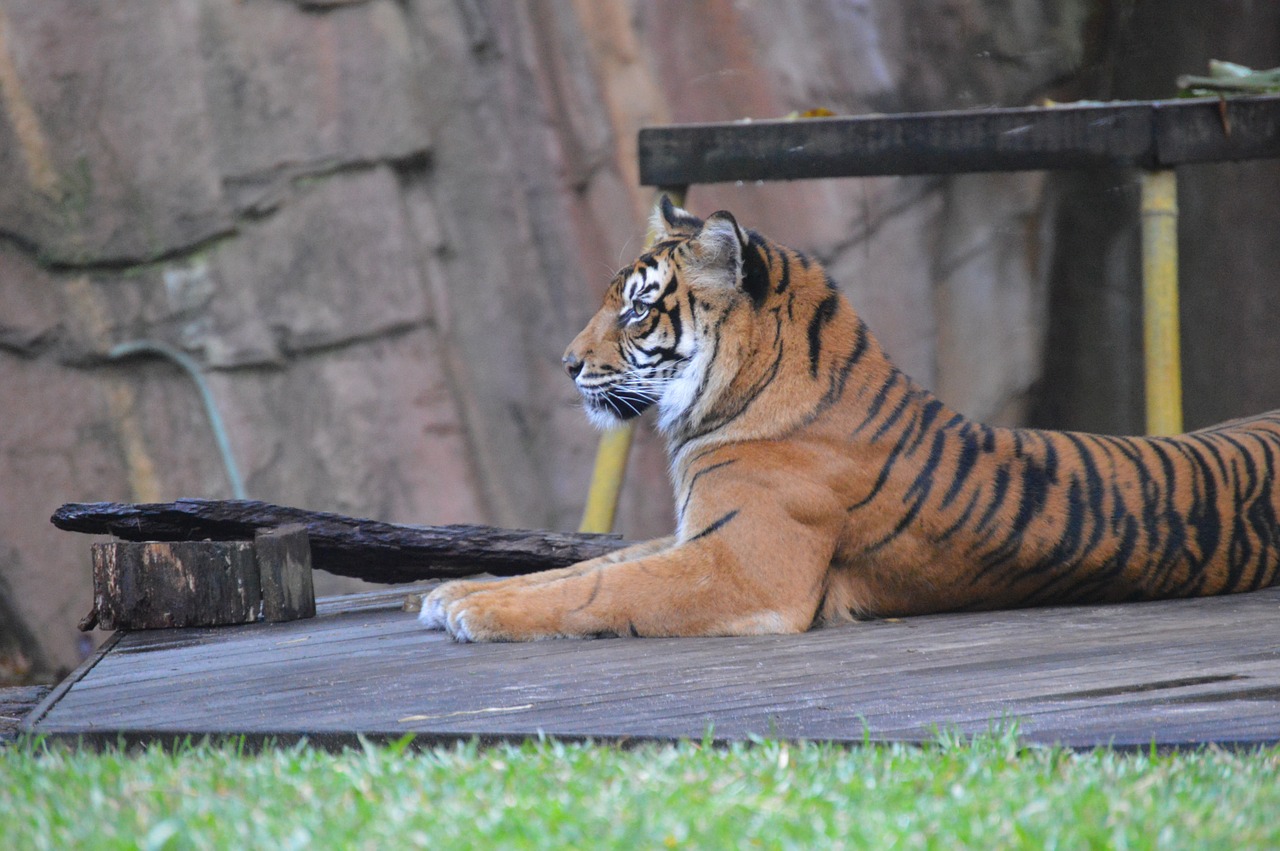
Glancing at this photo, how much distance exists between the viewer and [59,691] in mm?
2680

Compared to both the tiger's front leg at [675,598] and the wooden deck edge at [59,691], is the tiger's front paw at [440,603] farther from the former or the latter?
the wooden deck edge at [59,691]

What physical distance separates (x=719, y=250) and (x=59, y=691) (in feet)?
5.98

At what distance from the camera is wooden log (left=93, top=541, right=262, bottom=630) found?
3.48m

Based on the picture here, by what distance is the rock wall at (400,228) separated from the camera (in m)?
6.39

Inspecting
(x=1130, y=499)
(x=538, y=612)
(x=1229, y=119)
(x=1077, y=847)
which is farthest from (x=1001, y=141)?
(x=1077, y=847)

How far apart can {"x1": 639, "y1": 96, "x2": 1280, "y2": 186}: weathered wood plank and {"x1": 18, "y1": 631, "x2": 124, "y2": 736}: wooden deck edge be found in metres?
2.47

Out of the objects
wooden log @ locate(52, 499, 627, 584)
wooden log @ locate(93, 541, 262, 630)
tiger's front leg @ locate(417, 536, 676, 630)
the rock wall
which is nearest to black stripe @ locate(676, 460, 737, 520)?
tiger's front leg @ locate(417, 536, 676, 630)

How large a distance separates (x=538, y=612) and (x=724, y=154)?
2.03m

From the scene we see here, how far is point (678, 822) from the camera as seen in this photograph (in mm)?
1601

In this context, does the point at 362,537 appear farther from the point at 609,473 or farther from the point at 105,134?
the point at 105,134

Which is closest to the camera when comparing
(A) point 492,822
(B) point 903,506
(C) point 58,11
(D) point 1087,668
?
(A) point 492,822

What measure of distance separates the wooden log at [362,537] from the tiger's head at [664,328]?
0.54 meters

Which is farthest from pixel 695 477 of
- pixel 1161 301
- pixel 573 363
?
pixel 1161 301

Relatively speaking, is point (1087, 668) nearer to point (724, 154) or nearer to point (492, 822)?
point (492, 822)
